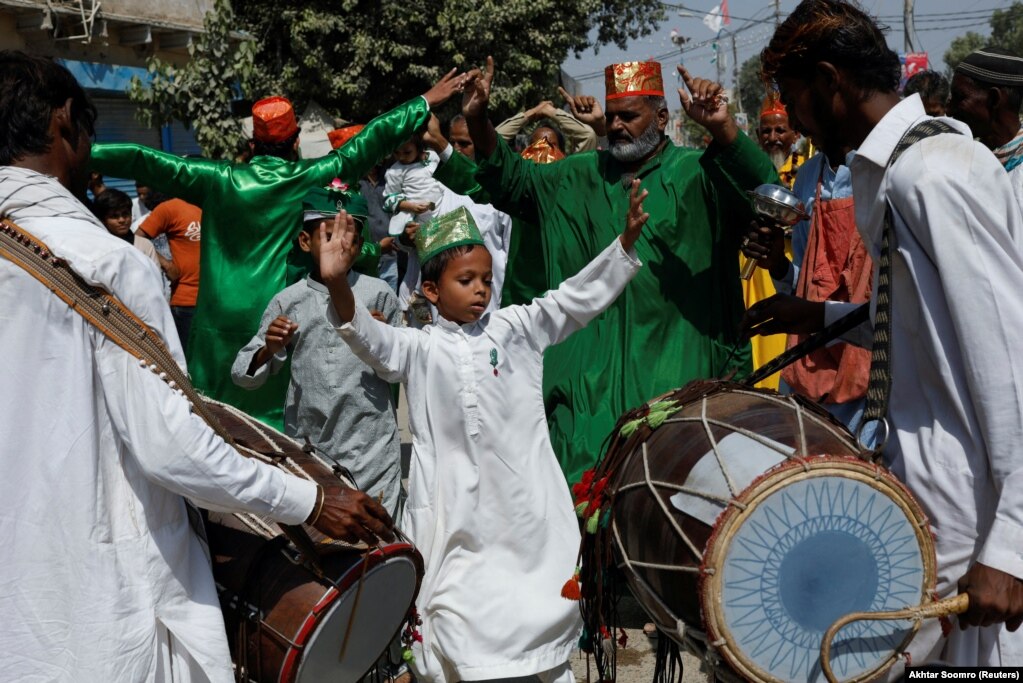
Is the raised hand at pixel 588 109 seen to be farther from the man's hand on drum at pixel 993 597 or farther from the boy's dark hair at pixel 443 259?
the man's hand on drum at pixel 993 597

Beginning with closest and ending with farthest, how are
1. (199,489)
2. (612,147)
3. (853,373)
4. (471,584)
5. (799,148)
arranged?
(199,489) → (471,584) → (853,373) → (612,147) → (799,148)

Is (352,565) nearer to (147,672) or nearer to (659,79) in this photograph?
(147,672)

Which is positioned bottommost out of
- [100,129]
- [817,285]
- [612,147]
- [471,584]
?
[100,129]

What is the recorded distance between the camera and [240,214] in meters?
5.41

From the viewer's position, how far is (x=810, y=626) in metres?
2.36

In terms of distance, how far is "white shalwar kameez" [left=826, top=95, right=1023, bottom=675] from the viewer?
7.07 ft

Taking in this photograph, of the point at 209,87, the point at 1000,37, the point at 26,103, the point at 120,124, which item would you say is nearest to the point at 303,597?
the point at 26,103

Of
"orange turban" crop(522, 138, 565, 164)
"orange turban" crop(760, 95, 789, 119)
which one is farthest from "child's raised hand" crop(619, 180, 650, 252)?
"orange turban" crop(522, 138, 565, 164)

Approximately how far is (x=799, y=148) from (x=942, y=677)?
622 centimetres

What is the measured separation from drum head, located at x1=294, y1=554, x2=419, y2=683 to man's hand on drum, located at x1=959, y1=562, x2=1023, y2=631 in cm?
133

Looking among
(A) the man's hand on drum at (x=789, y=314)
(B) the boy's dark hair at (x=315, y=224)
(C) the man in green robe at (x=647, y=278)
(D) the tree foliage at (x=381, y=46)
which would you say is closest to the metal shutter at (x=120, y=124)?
(D) the tree foliage at (x=381, y=46)

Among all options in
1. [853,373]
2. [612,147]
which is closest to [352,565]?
[853,373]

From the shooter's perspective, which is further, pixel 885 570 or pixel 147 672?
pixel 147 672

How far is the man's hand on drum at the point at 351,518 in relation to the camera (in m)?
2.73
